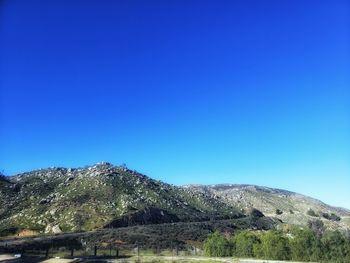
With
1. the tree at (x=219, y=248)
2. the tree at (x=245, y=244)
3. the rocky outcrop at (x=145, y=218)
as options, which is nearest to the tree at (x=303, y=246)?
the tree at (x=245, y=244)

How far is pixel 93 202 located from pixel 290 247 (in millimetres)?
80354

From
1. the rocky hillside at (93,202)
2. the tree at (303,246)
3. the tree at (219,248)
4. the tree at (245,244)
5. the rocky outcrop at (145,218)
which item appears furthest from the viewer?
the rocky hillside at (93,202)

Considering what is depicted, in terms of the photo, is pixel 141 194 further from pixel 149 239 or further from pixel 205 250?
pixel 205 250

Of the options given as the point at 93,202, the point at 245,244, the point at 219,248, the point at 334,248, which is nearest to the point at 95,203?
the point at 93,202

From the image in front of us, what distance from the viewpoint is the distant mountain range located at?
401ft

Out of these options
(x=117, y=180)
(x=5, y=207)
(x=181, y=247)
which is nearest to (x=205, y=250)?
(x=181, y=247)

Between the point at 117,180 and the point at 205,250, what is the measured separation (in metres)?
94.6

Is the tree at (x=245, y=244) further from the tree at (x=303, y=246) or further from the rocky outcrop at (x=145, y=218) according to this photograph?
the rocky outcrop at (x=145, y=218)

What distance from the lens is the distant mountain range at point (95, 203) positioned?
122 metres

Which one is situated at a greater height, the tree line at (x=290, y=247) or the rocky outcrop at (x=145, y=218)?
the rocky outcrop at (x=145, y=218)

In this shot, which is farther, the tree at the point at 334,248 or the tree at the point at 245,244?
the tree at the point at 245,244

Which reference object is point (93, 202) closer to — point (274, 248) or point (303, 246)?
point (274, 248)

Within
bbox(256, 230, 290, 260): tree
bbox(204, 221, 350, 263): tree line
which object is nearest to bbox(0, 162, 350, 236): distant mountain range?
bbox(204, 221, 350, 263): tree line

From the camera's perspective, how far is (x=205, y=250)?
3002 inches
